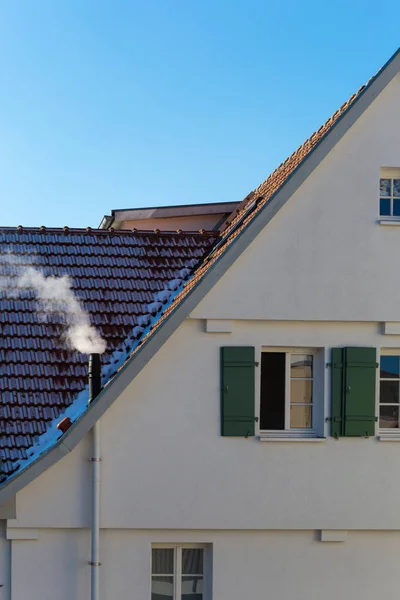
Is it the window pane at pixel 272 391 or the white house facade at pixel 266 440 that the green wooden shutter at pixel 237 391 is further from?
the window pane at pixel 272 391

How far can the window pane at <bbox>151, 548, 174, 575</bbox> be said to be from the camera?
8945 millimetres

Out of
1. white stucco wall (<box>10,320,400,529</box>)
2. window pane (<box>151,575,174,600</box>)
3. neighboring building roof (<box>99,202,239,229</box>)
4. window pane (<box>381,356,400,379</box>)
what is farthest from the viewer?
neighboring building roof (<box>99,202,239,229</box>)

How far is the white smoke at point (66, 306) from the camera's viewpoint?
9.48 m

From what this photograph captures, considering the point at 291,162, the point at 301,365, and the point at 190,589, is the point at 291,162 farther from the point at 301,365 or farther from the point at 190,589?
the point at 190,589

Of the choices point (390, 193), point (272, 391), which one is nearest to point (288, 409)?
point (272, 391)

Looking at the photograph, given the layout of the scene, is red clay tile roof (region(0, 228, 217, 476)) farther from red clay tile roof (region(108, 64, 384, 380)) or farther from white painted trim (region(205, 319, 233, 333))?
white painted trim (region(205, 319, 233, 333))

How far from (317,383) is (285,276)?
1377mm

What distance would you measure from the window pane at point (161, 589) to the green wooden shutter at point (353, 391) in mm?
2702

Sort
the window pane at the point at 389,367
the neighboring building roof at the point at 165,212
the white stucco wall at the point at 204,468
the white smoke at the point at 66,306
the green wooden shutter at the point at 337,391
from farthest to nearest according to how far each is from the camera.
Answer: the neighboring building roof at the point at 165,212 → the white smoke at the point at 66,306 → the window pane at the point at 389,367 → the green wooden shutter at the point at 337,391 → the white stucco wall at the point at 204,468

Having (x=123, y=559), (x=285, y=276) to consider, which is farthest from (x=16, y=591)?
(x=285, y=276)

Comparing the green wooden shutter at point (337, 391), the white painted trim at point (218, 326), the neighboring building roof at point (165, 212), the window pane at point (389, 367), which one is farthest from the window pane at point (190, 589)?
the neighboring building roof at point (165, 212)

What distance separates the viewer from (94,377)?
8.47 metres

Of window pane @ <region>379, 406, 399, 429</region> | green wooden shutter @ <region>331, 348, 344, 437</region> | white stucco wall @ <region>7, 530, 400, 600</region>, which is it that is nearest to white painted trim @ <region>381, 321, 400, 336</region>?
green wooden shutter @ <region>331, 348, 344, 437</region>

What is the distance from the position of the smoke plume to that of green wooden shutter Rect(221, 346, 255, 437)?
1.72m
